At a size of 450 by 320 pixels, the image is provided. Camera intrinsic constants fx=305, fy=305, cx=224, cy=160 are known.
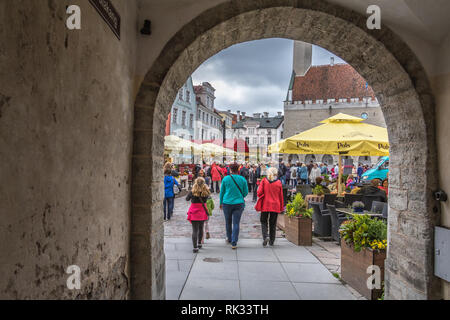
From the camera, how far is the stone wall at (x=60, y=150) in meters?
1.28

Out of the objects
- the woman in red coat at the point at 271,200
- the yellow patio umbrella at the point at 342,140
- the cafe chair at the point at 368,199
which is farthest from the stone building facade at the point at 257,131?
the woman in red coat at the point at 271,200

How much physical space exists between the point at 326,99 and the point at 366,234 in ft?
113

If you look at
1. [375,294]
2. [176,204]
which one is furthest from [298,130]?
[375,294]

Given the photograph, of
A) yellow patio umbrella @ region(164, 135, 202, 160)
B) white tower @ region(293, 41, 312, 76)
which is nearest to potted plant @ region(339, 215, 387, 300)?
yellow patio umbrella @ region(164, 135, 202, 160)

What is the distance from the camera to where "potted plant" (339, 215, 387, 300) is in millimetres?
3766

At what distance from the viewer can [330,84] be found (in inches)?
1438

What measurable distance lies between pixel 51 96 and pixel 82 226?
0.84 meters

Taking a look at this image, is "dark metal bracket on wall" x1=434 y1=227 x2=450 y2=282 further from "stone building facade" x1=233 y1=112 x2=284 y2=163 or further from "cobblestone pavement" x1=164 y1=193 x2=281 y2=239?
"stone building facade" x1=233 y1=112 x2=284 y2=163

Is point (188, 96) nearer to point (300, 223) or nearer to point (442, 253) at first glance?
point (300, 223)

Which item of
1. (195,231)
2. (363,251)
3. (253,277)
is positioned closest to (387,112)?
(363,251)

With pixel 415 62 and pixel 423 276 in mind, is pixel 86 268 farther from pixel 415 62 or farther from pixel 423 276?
pixel 415 62

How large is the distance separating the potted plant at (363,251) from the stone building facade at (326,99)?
30650 millimetres

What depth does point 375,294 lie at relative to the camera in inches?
148

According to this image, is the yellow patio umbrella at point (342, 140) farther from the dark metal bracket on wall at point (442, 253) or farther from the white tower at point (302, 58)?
the white tower at point (302, 58)
